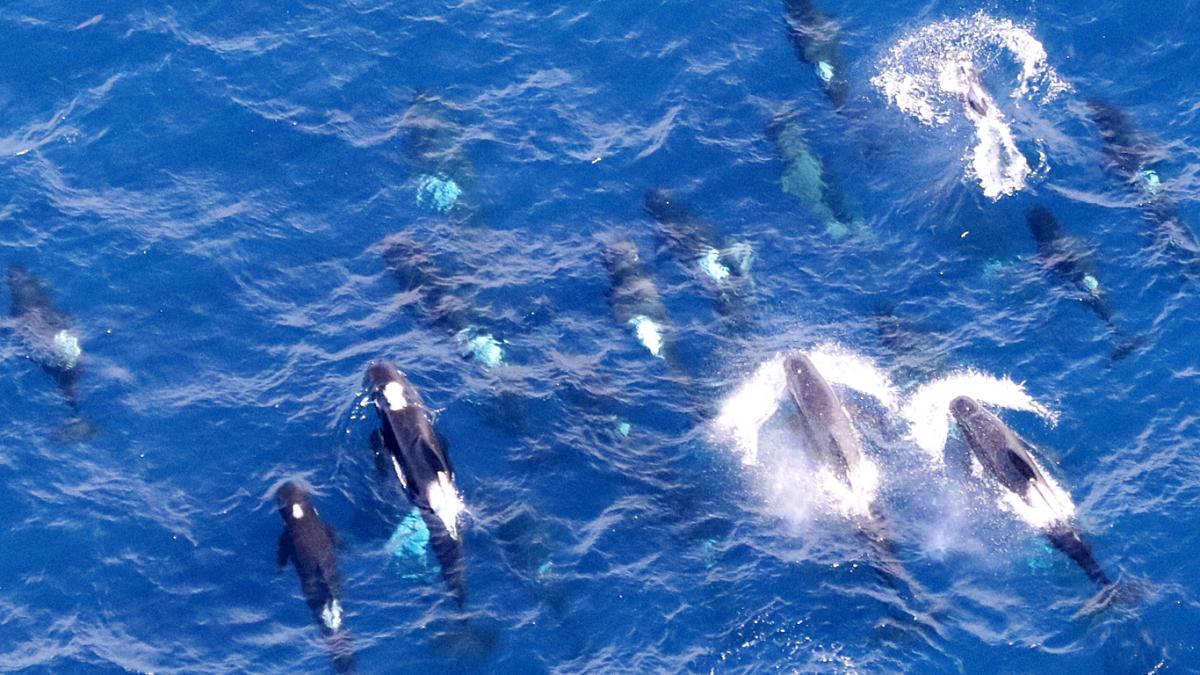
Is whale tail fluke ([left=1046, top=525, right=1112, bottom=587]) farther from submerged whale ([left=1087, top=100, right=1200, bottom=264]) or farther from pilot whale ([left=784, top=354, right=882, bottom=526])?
submerged whale ([left=1087, top=100, right=1200, bottom=264])

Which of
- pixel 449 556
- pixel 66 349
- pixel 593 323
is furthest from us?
pixel 593 323

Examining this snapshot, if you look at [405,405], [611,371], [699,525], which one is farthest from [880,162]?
[405,405]

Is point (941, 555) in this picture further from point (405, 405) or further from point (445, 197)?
point (445, 197)

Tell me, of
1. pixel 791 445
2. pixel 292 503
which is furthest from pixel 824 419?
pixel 292 503

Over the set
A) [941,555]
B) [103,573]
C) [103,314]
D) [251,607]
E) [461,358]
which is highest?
[103,314]

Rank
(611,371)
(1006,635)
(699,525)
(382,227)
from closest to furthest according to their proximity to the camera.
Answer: (1006,635), (699,525), (611,371), (382,227)

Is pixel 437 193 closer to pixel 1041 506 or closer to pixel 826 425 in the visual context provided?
pixel 826 425

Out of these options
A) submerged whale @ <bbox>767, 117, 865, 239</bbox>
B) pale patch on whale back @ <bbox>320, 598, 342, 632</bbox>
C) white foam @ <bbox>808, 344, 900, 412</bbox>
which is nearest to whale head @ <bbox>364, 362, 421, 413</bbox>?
pale patch on whale back @ <bbox>320, 598, 342, 632</bbox>
